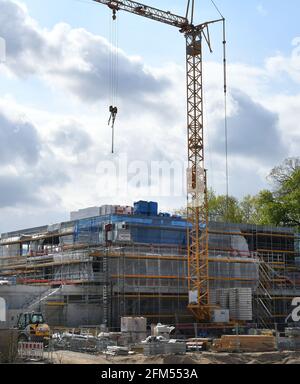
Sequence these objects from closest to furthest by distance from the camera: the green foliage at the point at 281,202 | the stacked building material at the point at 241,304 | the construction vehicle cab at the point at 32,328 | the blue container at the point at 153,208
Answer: the construction vehicle cab at the point at 32,328 → the stacked building material at the point at 241,304 → the blue container at the point at 153,208 → the green foliage at the point at 281,202

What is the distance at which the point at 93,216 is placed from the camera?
68.5m

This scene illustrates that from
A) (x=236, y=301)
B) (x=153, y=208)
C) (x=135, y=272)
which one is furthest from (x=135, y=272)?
(x=153, y=208)

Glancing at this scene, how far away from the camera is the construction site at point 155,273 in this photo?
53.8m

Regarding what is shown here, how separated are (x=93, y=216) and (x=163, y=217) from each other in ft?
23.0

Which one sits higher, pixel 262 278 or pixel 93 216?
pixel 93 216

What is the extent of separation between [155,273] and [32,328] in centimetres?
2230

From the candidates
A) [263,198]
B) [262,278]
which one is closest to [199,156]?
[262,278]

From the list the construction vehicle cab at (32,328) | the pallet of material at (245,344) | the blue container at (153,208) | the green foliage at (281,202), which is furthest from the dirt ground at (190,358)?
the green foliage at (281,202)

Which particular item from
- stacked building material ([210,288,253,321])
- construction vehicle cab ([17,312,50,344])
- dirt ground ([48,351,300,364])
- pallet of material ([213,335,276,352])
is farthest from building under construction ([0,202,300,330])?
dirt ground ([48,351,300,364])

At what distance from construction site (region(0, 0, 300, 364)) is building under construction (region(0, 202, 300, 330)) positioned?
10 cm

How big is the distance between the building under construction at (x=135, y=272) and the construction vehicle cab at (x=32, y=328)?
496 inches

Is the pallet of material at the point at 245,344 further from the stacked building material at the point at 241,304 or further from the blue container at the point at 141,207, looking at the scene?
the blue container at the point at 141,207

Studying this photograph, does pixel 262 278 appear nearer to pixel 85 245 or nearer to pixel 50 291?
pixel 85 245

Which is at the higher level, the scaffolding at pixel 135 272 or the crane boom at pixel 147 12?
the crane boom at pixel 147 12
